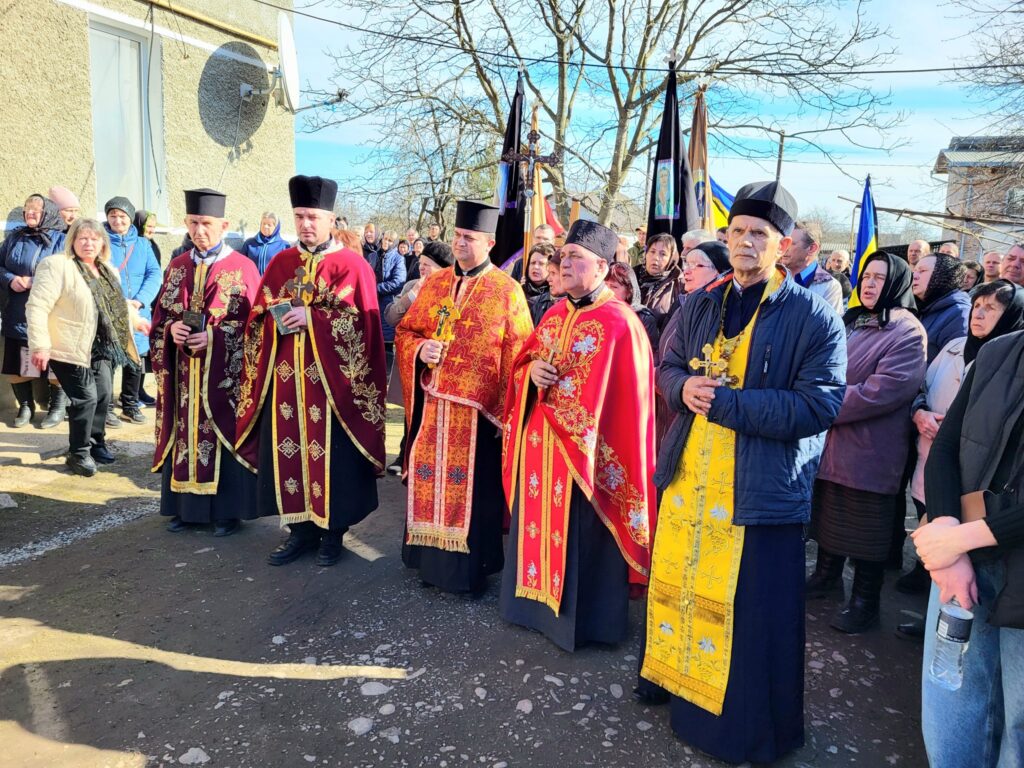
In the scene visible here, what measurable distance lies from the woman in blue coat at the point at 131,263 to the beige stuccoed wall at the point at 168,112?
102 centimetres

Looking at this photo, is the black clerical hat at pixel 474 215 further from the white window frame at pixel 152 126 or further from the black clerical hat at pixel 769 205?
the white window frame at pixel 152 126

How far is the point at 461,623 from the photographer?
377 centimetres

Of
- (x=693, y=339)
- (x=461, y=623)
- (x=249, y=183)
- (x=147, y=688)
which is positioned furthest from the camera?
(x=249, y=183)

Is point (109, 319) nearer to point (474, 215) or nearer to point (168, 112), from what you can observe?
point (474, 215)

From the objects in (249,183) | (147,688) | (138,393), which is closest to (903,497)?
(147,688)

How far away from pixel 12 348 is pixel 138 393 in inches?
51.9

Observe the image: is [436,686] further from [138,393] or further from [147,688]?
[138,393]

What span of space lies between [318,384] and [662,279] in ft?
8.46

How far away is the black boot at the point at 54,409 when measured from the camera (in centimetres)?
724

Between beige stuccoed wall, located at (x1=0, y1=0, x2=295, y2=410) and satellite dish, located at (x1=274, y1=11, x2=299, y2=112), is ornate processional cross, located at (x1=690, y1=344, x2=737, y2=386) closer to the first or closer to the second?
beige stuccoed wall, located at (x1=0, y1=0, x2=295, y2=410)

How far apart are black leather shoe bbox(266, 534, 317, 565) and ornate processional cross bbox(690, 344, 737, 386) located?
2.90 meters

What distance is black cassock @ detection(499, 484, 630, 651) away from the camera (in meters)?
3.50

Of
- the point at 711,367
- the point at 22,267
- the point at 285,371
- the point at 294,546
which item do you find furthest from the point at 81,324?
the point at 711,367

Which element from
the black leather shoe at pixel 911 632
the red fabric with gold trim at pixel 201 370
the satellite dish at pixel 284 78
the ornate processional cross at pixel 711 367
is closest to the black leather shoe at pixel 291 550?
the red fabric with gold trim at pixel 201 370
